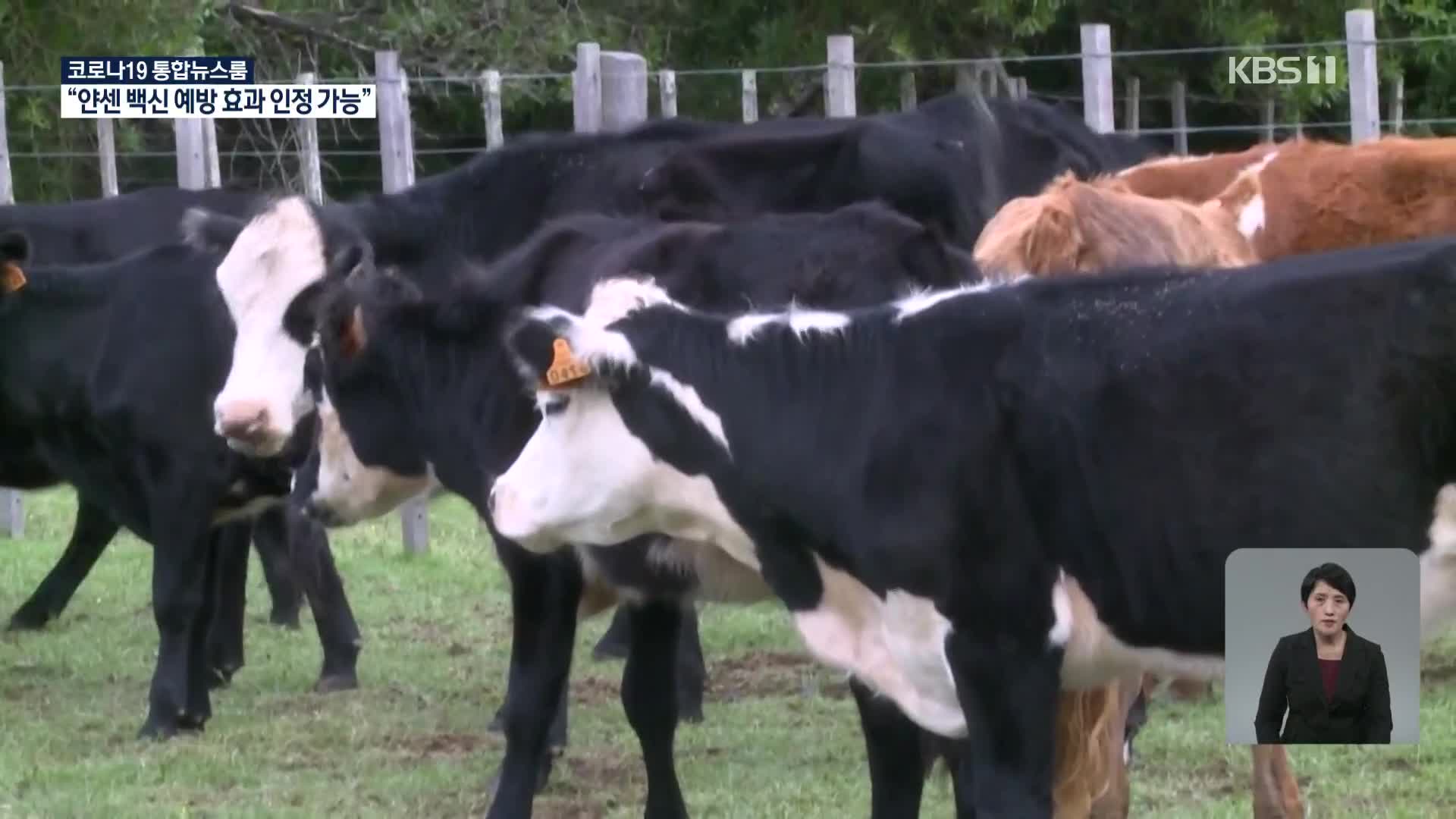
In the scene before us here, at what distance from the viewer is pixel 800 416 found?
430 cm

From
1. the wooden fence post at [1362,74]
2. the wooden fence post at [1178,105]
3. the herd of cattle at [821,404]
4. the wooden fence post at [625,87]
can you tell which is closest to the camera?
the herd of cattle at [821,404]

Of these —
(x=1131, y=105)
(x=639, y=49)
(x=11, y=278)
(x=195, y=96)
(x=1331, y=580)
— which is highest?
(x=639, y=49)

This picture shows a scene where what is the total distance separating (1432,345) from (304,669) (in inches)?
212

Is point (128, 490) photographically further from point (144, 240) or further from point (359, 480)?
point (144, 240)

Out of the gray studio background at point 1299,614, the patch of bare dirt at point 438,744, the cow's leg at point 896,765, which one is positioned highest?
the gray studio background at point 1299,614

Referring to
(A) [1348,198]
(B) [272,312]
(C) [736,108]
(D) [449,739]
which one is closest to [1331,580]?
(B) [272,312]

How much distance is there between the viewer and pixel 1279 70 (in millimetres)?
15641

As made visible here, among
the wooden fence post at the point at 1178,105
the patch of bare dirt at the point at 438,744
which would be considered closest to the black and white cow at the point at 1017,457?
the patch of bare dirt at the point at 438,744

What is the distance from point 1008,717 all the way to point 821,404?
716 millimetres

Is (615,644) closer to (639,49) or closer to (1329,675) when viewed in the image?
(1329,675)

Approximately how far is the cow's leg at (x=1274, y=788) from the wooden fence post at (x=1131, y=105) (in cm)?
942

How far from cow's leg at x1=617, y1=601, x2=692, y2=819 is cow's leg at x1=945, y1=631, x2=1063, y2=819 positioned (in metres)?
1.71

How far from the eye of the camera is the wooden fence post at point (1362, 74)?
9203 millimetres

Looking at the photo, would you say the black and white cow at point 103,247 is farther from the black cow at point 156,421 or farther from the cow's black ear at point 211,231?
the cow's black ear at point 211,231
